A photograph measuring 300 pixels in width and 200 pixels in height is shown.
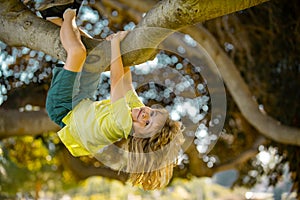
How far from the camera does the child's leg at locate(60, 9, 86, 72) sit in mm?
2047

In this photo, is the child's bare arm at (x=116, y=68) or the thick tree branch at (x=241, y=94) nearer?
the child's bare arm at (x=116, y=68)

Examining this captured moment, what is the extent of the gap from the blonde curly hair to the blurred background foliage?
186cm

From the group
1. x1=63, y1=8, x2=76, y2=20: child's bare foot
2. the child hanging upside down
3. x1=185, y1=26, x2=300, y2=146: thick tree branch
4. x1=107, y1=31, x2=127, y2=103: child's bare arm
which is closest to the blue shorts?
the child hanging upside down

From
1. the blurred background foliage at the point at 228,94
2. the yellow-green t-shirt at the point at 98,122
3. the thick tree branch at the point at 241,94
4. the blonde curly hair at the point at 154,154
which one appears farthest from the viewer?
the blurred background foliage at the point at 228,94

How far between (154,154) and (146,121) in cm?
15

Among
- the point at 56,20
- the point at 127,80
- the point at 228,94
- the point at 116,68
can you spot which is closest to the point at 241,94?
the point at 228,94

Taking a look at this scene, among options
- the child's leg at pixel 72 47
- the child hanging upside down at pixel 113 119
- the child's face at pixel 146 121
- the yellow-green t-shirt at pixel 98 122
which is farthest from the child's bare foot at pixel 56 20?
the child's face at pixel 146 121

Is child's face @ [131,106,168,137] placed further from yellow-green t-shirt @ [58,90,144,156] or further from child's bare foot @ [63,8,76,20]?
child's bare foot @ [63,8,76,20]

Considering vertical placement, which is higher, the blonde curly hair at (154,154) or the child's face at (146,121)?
the child's face at (146,121)

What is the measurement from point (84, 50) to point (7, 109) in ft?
6.35

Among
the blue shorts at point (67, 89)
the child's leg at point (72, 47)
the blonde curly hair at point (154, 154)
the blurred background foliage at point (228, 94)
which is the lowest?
the blurred background foliage at point (228, 94)

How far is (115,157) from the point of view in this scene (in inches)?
147

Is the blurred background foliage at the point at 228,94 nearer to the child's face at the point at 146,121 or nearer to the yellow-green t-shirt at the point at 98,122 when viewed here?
the yellow-green t-shirt at the point at 98,122

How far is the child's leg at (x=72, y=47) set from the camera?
2.05 m
